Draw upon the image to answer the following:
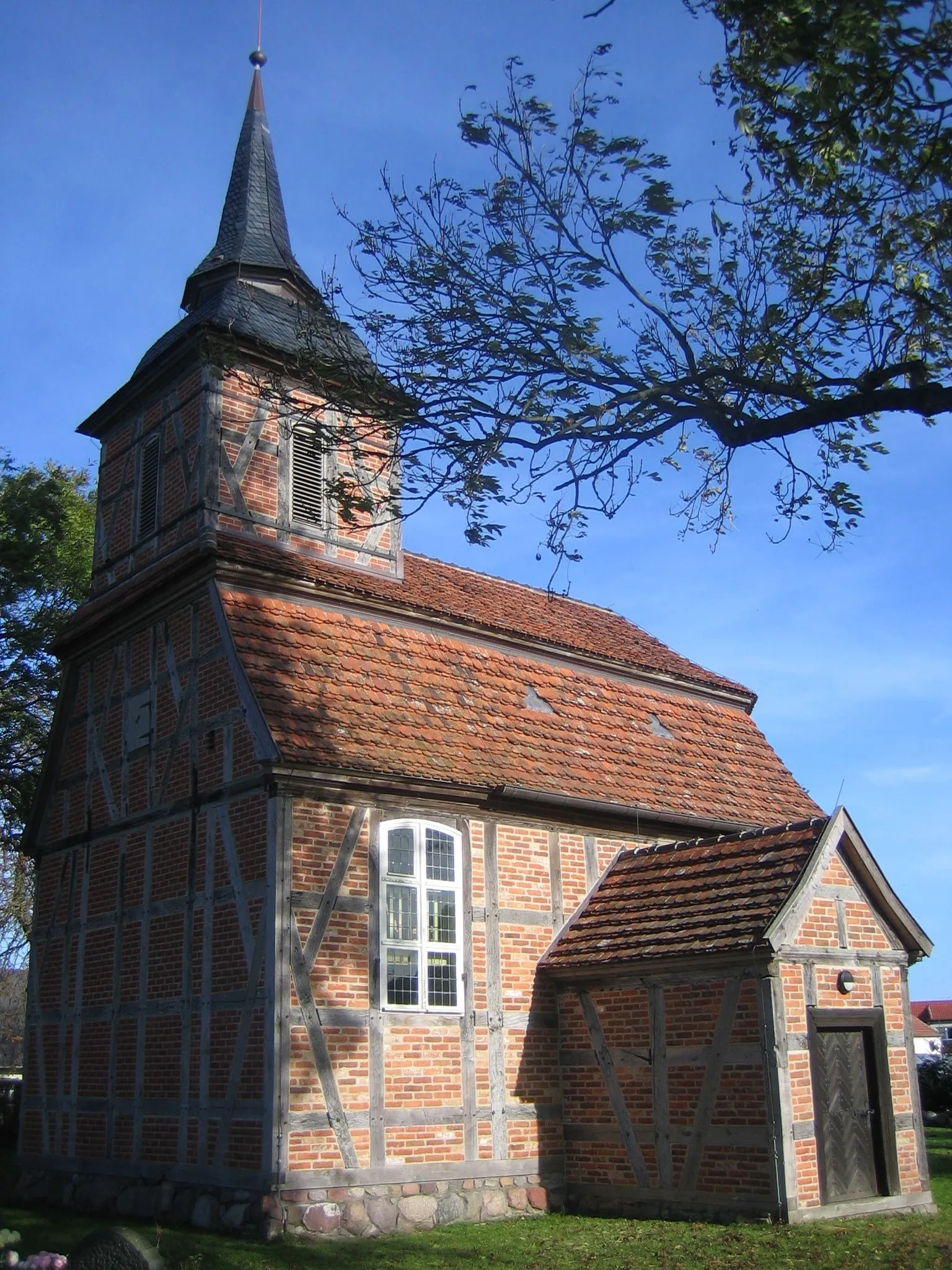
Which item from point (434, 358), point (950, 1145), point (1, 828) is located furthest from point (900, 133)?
point (1, 828)

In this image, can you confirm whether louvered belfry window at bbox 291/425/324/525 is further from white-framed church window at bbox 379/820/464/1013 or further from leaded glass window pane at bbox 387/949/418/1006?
leaded glass window pane at bbox 387/949/418/1006

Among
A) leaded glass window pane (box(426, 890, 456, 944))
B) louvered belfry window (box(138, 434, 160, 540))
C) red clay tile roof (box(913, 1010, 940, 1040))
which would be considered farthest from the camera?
red clay tile roof (box(913, 1010, 940, 1040))

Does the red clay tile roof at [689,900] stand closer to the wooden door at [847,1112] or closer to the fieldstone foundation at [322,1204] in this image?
the wooden door at [847,1112]

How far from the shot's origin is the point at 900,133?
8.17 metres

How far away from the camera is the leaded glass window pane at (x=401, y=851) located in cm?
1415

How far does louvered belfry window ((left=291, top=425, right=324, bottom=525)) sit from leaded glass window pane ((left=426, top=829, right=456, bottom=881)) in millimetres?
4866

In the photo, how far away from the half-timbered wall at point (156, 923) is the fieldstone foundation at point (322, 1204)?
25cm

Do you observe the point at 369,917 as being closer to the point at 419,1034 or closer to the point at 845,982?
the point at 419,1034

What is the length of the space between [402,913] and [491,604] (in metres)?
6.98

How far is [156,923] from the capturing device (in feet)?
48.9

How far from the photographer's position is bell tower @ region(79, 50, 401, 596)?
16547 millimetres

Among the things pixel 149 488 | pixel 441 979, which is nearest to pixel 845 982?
pixel 441 979

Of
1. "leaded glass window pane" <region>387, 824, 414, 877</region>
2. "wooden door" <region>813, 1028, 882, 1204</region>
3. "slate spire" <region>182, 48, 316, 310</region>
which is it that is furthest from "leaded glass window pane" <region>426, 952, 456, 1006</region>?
"slate spire" <region>182, 48, 316, 310</region>

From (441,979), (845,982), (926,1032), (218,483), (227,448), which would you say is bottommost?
(926,1032)
